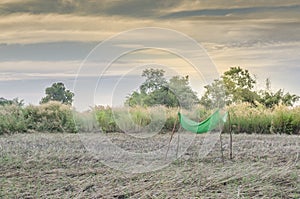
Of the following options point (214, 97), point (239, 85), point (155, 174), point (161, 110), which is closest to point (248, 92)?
point (239, 85)

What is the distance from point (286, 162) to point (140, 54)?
234cm

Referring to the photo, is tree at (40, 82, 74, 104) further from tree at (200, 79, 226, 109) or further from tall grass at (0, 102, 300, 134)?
tree at (200, 79, 226, 109)

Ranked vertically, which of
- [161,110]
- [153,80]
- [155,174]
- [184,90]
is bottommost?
[155,174]

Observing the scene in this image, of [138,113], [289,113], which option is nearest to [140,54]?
[138,113]

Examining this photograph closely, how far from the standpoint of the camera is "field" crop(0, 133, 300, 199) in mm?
4711

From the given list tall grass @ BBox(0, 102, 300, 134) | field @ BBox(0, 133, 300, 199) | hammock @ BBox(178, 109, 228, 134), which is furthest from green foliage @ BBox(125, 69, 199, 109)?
tall grass @ BBox(0, 102, 300, 134)

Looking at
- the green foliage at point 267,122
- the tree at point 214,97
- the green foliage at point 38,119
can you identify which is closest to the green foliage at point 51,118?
the green foliage at point 38,119

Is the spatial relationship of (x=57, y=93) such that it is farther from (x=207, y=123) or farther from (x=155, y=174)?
(x=155, y=174)

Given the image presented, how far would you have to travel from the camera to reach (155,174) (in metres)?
5.62

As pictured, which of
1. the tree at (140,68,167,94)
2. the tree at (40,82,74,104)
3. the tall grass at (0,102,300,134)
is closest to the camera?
the tree at (140,68,167,94)

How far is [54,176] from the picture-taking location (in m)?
5.53

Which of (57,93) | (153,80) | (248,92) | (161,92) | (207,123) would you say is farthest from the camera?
(248,92)

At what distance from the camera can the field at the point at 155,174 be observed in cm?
471

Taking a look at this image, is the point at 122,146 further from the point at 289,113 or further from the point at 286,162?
the point at 289,113
